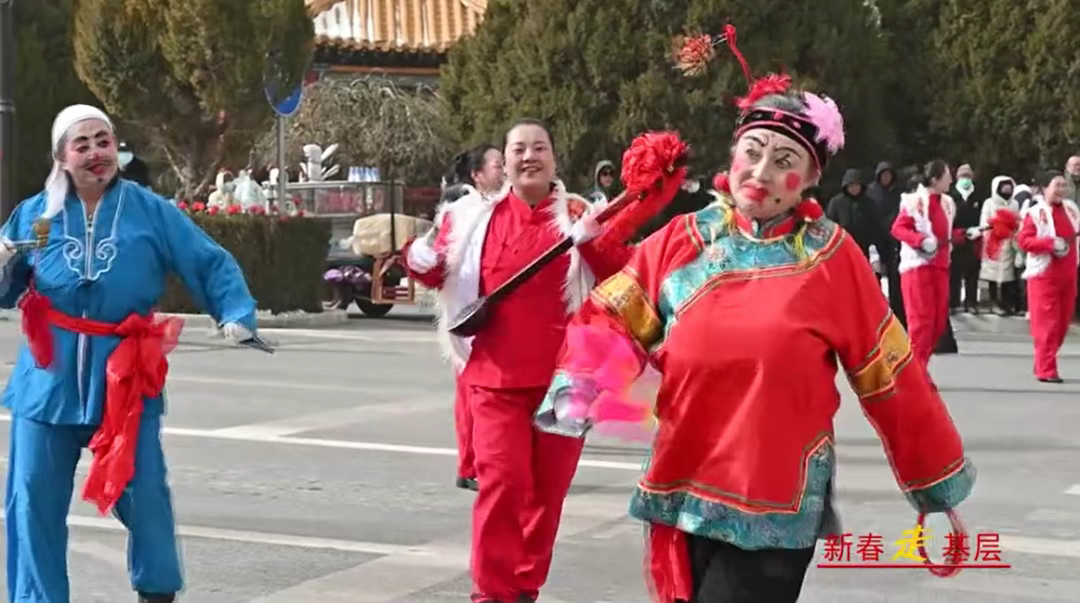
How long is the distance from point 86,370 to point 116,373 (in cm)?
11

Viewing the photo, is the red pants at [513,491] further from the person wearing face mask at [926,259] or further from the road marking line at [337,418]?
the person wearing face mask at [926,259]

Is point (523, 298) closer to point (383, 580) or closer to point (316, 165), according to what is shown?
point (383, 580)

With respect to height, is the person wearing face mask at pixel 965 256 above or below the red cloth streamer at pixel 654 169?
below

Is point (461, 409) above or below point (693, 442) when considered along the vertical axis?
below

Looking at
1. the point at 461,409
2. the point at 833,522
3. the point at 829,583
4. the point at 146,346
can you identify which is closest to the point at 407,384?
the point at 461,409

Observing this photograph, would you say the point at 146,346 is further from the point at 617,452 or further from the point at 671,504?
the point at 617,452

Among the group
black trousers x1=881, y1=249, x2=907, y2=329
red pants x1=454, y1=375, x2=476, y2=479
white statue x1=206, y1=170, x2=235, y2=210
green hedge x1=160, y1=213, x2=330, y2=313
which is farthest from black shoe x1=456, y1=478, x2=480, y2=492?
white statue x1=206, y1=170, x2=235, y2=210

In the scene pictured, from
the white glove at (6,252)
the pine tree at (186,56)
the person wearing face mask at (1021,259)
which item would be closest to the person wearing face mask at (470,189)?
the white glove at (6,252)

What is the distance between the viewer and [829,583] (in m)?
6.76

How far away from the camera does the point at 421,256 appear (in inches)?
256

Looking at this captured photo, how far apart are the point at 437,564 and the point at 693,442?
319 centimetres

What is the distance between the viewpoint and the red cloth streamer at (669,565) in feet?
13.3

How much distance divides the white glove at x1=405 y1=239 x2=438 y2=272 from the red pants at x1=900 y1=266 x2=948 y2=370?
6.79m

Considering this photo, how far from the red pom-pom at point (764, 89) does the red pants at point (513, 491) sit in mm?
2004
